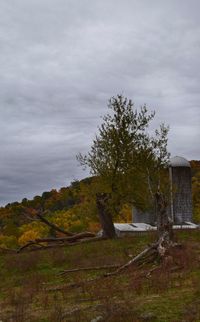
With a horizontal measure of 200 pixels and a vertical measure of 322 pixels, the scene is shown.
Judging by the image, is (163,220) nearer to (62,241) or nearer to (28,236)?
(62,241)

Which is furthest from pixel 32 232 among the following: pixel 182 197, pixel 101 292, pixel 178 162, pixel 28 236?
pixel 101 292

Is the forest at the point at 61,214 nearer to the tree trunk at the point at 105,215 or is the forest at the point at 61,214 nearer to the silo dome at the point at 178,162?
the tree trunk at the point at 105,215

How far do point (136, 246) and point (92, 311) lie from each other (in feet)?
52.1

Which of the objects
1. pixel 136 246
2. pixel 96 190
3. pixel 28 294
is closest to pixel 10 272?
pixel 136 246

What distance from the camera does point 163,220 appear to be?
22.0 m

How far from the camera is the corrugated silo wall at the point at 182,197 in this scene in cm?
4522

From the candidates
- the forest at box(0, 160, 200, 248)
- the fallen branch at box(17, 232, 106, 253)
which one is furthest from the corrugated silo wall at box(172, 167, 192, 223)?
the fallen branch at box(17, 232, 106, 253)

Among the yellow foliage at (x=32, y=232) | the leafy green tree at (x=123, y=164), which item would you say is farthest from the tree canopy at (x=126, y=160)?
the yellow foliage at (x=32, y=232)

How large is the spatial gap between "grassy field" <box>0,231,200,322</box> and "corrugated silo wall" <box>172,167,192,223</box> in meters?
20.6

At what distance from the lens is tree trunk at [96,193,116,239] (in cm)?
3412

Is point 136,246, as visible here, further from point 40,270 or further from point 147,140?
point 147,140

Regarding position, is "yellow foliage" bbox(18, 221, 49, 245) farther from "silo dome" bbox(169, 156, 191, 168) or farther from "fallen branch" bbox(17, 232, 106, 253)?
"fallen branch" bbox(17, 232, 106, 253)

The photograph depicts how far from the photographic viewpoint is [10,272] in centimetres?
2441

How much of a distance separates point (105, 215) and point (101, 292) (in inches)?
828
